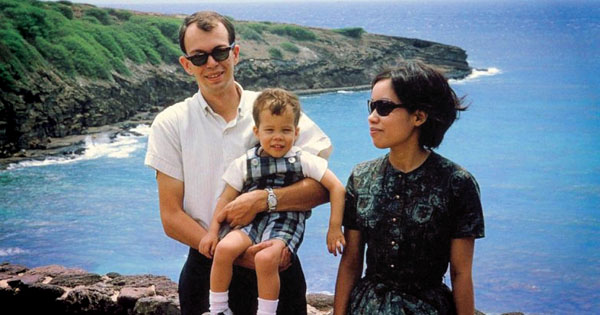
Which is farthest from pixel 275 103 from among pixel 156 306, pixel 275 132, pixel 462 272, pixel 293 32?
pixel 293 32

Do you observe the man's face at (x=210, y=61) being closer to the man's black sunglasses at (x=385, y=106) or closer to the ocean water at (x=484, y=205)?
the man's black sunglasses at (x=385, y=106)

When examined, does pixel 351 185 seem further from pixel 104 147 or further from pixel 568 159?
pixel 568 159

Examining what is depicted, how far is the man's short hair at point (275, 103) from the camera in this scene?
3.21m

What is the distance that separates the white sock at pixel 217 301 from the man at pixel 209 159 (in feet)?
0.51

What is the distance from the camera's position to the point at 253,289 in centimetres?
335

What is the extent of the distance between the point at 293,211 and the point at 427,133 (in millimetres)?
732

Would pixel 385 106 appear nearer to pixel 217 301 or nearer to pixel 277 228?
pixel 277 228

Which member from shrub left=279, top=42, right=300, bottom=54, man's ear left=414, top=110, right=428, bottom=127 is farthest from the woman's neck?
shrub left=279, top=42, right=300, bottom=54

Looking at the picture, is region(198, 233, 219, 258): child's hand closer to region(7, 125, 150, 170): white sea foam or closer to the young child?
the young child

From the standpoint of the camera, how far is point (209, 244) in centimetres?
320

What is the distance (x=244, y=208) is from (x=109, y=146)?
99.2ft

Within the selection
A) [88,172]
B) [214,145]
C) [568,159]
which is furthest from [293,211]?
[568,159]

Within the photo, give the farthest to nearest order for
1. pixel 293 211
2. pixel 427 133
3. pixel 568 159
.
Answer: pixel 568 159, pixel 293 211, pixel 427 133

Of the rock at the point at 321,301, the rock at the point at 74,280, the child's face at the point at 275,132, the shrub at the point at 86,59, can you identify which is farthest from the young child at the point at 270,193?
the shrub at the point at 86,59
